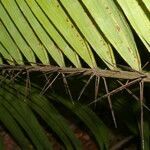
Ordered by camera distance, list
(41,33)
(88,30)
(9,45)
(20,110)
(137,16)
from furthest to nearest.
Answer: (20,110) → (9,45) → (41,33) → (88,30) → (137,16)

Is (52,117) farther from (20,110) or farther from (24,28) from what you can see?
(24,28)

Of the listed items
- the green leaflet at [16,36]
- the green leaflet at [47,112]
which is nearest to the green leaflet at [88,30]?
the green leaflet at [16,36]

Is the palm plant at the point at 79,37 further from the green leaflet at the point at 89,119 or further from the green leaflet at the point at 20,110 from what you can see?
the green leaflet at the point at 89,119

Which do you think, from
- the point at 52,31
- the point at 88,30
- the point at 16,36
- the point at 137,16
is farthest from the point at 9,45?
the point at 137,16

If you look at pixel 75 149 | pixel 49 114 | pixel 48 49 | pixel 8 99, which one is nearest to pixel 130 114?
pixel 75 149

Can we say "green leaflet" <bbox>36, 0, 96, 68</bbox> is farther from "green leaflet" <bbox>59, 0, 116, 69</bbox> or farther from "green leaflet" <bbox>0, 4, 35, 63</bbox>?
"green leaflet" <bbox>0, 4, 35, 63</bbox>

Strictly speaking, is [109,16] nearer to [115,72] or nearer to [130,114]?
[115,72]
